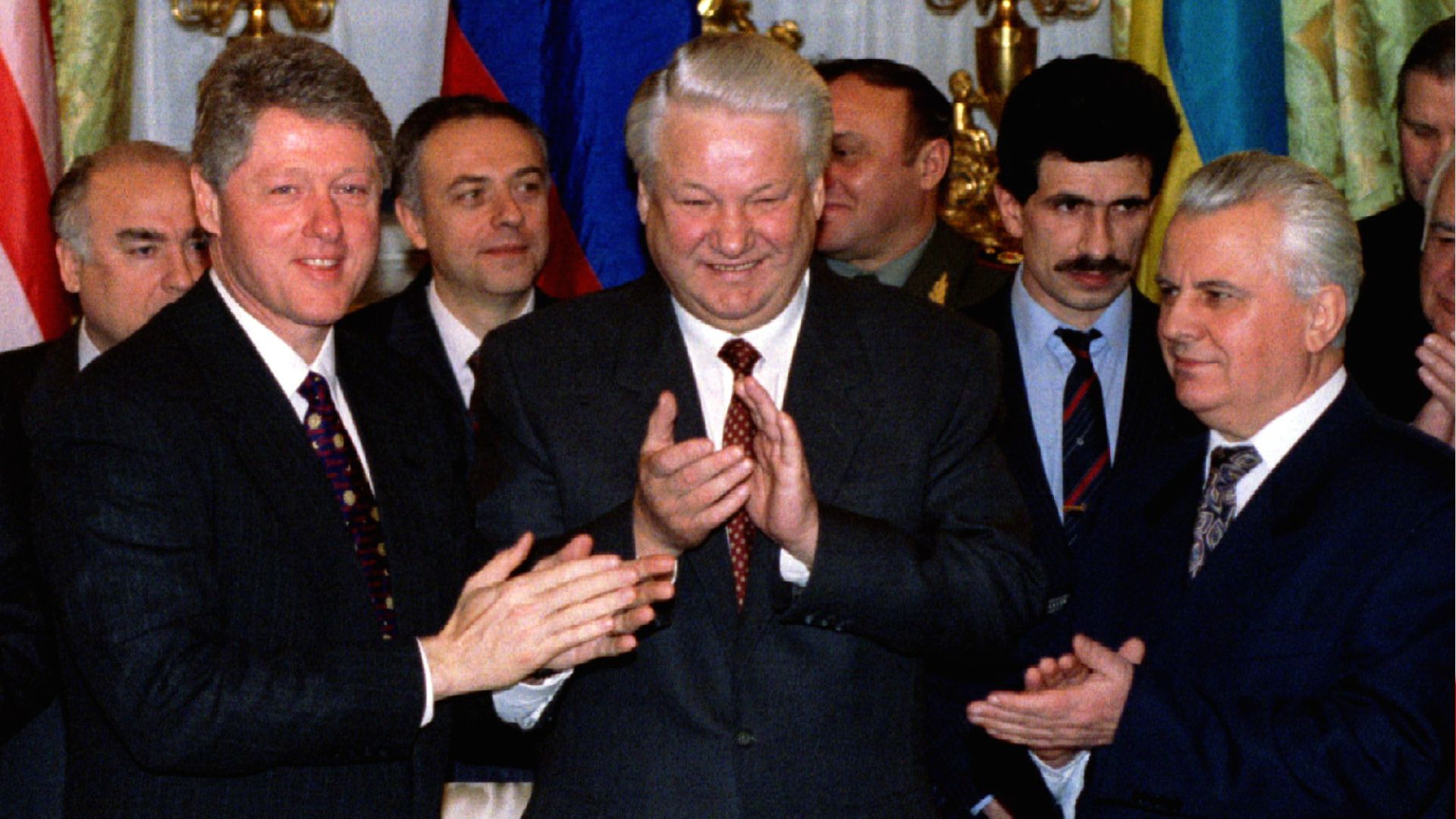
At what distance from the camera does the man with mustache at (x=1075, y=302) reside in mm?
3482

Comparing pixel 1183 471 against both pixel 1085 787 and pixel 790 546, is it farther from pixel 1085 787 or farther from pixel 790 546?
pixel 790 546

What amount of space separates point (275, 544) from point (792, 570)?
0.68 meters

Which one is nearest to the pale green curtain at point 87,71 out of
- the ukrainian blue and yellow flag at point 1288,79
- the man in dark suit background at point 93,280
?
the man in dark suit background at point 93,280

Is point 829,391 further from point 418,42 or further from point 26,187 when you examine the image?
point 418,42

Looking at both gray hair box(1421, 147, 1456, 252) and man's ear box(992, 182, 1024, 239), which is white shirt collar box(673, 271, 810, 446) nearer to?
gray hair box(1421, 147, 1456, 252)

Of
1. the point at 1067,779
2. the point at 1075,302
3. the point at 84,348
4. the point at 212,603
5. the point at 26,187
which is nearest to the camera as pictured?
the point at 212,603

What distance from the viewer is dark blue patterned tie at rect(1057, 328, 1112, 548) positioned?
350 cm

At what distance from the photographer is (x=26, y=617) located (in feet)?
9.57

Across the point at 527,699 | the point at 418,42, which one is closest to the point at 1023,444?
the point at 527,699

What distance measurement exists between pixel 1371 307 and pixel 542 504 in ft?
6.29

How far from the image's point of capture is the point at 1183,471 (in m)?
2.88

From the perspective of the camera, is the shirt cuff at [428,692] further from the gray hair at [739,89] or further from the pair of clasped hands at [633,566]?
the gray hair at [739,89]

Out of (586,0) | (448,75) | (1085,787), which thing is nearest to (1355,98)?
(586,0)

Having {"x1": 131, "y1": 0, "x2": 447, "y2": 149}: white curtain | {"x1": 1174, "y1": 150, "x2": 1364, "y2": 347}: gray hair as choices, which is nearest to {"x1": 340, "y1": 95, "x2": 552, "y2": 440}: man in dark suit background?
{"x1": 131, "y1": 0, "x2": 447, "y2": 149}: white curtain
